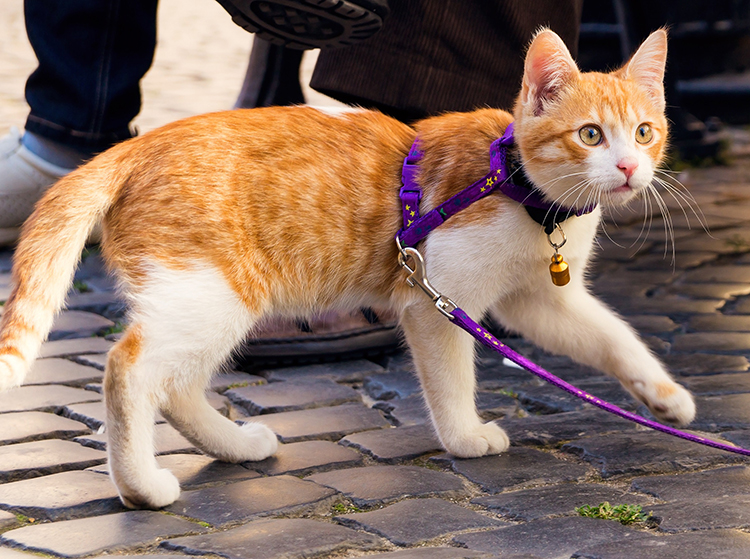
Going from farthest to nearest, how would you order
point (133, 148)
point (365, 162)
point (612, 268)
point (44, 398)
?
point (612, 268), point (44, 398), point (365, 162), point (133, 148)

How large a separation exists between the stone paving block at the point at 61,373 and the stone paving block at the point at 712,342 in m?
2.23

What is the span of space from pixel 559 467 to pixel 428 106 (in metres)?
1.60

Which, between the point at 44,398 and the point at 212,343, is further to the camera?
the point at 44,398

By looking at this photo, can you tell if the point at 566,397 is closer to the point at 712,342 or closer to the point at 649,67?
the point at 712,342

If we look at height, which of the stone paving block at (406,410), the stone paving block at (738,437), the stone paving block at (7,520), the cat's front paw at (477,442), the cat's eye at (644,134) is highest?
the cat's eye at (644,134)

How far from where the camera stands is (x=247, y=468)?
2.51 metres

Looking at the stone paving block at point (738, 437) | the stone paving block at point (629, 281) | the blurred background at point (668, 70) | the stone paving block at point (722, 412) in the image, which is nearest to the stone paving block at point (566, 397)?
the stone paving block at point (722, 412)

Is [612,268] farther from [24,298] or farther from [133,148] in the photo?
[24,298]

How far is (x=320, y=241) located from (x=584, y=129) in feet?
2.61

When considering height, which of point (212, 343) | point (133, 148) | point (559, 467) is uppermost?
point (133, 148)

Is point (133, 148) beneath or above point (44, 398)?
above

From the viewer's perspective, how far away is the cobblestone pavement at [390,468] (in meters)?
2.01

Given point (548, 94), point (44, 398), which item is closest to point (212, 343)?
point (44, 398)

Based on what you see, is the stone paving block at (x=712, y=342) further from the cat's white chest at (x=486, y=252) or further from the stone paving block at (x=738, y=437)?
the cat's white chest at (x=486, y=252)
